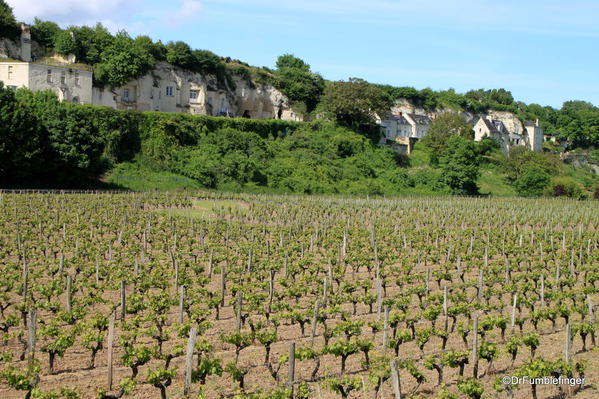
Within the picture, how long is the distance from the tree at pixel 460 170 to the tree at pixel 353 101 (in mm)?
11784

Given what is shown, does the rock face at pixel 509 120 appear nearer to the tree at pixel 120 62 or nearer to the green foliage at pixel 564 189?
the green foliage at pixel 564 189

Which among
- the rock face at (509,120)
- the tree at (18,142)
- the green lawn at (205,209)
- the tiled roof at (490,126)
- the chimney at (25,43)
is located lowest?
the green lawn at (205,209)

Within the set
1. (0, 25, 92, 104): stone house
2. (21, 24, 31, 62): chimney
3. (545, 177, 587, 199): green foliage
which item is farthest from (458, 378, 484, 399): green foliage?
(545, 177, 587, 199): green foliage

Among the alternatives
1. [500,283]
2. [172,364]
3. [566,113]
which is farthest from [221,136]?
[566,113]

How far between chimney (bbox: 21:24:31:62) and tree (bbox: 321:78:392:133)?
109 ft

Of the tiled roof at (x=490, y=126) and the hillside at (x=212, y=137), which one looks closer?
the hillside at (x=212, y=137)

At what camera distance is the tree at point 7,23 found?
60.0m

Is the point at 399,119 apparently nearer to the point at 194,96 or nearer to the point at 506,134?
the point at 506,134

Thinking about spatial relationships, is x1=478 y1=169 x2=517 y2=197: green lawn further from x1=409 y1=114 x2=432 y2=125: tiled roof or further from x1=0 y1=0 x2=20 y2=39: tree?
x1=0 y1=0 x2=20 y2=39: tree

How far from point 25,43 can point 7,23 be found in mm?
2315

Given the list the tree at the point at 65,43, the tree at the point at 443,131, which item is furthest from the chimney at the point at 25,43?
the tree at the point at 443,131

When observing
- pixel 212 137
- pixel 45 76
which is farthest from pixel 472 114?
pixel 45 76

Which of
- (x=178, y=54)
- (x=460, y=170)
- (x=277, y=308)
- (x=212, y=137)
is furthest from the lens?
(x=178, y=54)

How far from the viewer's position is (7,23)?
60062 millimetres
